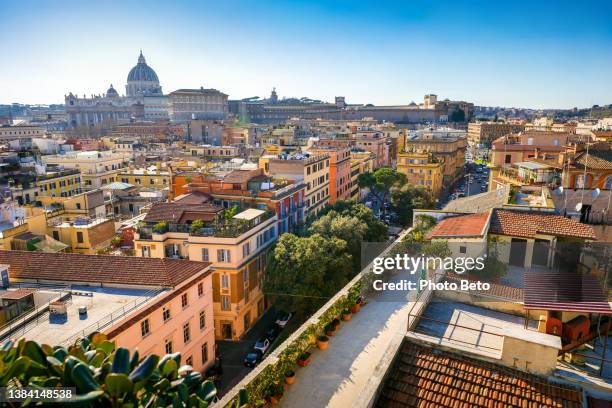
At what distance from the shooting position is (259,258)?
26.8 metres

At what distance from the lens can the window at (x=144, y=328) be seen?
15.4 m

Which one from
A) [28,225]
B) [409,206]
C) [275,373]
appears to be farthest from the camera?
[409,206]

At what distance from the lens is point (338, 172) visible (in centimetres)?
4750

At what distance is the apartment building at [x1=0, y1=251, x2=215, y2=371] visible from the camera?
14555 millimetres

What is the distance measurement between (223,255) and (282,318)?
594 cm

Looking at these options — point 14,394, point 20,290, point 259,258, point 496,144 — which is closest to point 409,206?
point 496,144

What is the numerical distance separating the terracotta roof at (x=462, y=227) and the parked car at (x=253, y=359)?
10.7m

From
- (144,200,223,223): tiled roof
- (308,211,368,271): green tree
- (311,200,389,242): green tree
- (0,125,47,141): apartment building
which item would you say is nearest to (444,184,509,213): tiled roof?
(308,211,368,271): green tree

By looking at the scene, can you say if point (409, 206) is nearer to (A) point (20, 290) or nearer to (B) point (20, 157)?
(A) point (20, 290)

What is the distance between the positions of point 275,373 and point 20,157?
46.9 meters

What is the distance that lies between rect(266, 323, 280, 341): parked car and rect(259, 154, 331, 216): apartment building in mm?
14078

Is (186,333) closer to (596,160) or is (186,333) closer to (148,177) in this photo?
(596,160)

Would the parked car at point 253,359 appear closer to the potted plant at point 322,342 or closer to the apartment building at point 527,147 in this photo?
the potted plant at point 322,342

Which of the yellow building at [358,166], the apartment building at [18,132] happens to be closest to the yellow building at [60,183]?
the yellow building at [358,166]
